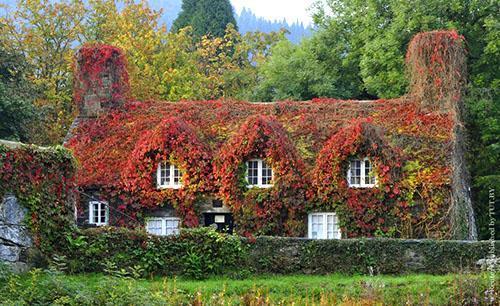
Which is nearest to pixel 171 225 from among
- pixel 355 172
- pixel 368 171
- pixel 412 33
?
pixel 355 172

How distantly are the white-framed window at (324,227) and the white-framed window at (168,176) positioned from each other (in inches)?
198

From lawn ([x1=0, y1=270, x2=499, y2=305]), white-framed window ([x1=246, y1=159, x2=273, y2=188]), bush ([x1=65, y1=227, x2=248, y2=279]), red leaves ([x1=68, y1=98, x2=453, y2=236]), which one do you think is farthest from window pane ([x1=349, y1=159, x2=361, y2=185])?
bush ([x1=65, y1=227, x2=248, y2=279])

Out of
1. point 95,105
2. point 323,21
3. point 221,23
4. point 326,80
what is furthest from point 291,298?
point 221,23

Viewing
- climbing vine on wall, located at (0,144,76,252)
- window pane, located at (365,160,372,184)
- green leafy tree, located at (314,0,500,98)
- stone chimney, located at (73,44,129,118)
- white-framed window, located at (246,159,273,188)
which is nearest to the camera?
climbing vine on wall, located at (0,144,76,252)

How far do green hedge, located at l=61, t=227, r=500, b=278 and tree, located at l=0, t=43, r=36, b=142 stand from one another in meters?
14.5

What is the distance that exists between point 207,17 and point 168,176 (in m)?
46.8

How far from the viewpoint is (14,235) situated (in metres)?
26.7

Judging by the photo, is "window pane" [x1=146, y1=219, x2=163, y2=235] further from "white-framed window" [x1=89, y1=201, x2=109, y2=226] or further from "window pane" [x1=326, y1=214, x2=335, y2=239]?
"window pane" [x1=326, y1=214, x2=335, y2=239]

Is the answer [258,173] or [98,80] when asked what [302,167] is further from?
[98,80]

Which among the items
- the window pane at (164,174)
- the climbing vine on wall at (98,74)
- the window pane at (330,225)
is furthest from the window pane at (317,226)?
the climbing vine on wall at (98,74)

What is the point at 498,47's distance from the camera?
1663 inches

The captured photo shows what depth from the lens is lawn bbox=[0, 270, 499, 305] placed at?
22.3m

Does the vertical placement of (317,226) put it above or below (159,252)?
above

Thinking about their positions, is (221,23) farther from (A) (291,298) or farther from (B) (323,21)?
(A) (291,298)
